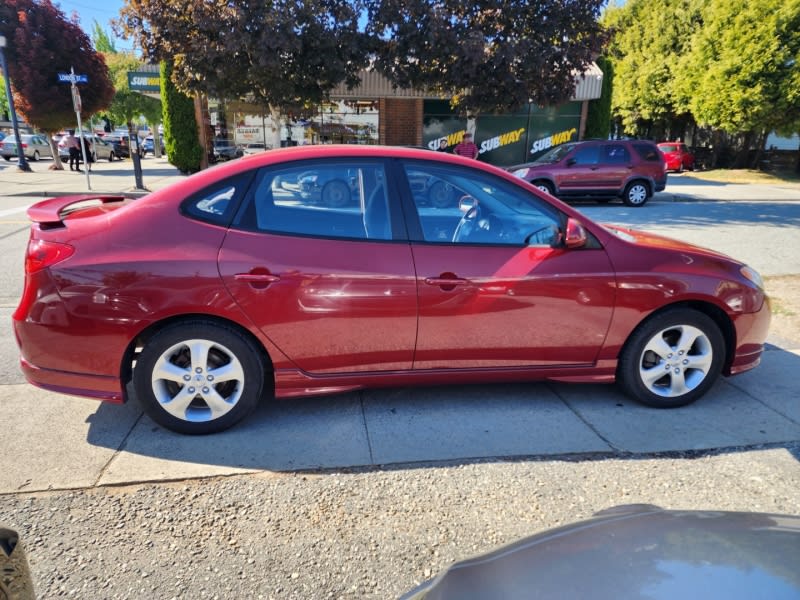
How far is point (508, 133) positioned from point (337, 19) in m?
11.4

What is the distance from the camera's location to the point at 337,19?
40.9 ft

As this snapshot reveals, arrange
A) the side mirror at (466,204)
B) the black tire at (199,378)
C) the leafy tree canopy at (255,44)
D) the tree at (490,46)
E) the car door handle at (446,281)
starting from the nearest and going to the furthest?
the black tire at (199,378)
the car door handle at (446,281)
the side mirror at (466,204)
the leafy tree canopy at (255,44)
the tree at (490,46)

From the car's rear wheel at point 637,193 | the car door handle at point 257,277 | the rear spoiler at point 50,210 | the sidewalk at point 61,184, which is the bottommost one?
the sidewalk at point 61,184

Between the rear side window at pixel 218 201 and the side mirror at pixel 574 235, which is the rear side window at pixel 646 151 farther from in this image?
the rear side window at pixel 218 201

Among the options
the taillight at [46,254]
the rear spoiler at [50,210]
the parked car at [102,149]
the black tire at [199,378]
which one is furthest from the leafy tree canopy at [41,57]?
the black tire at [199,378]

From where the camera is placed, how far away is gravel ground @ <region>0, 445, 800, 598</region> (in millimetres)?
2197

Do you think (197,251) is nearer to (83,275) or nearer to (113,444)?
(83,275)

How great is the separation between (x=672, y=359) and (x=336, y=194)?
2.39 metres

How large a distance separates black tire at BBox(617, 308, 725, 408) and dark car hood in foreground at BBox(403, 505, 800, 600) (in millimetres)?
1987

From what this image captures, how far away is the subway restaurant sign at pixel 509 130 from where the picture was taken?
21.8m

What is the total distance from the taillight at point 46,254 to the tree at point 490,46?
10.8 meters

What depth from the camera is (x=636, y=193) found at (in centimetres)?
1466

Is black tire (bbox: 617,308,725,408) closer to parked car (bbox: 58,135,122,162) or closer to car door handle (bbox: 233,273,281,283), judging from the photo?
car door handle (bbox: 233,273,281,283)

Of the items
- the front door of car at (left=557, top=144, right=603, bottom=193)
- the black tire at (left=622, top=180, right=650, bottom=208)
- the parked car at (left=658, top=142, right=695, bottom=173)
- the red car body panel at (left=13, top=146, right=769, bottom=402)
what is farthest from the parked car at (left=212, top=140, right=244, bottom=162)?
the parked car at (left=658, top=142, right=695, bottom=173)
